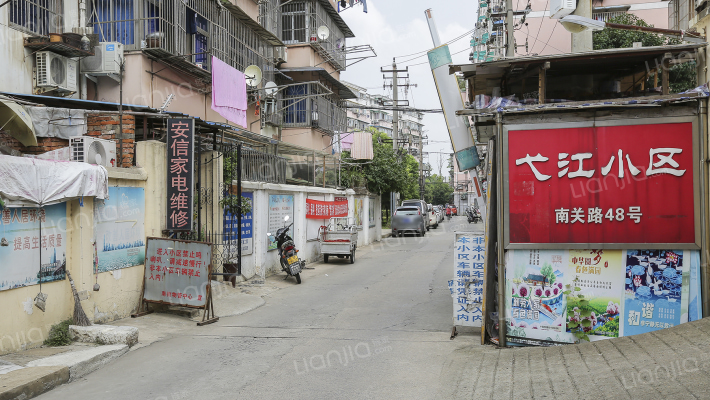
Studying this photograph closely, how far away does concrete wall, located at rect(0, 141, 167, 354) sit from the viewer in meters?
6.55

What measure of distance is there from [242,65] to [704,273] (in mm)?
14937

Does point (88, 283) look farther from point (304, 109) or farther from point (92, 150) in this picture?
point (304, 109)

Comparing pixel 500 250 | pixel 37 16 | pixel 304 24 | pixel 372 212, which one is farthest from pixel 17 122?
pixel 372 212

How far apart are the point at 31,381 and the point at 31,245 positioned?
219 cm

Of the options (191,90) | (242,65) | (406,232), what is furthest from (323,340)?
(406,232)

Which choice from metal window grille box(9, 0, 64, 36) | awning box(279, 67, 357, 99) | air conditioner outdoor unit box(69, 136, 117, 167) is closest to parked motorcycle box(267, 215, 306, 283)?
air conditioner outdoor unit box(69, 136, 117, 167)

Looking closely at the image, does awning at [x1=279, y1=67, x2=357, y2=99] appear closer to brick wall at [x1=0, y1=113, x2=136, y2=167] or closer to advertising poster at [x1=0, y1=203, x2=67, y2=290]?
brick wall at [x1=0, y1=113, x2=136, y2=167]

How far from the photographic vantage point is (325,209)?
1872 cm

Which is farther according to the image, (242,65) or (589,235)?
(242,65)

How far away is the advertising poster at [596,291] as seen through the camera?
20.6ft

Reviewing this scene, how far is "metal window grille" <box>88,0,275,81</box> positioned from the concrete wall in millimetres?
4543

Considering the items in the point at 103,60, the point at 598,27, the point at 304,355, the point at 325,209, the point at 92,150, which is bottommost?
the point at 304,355

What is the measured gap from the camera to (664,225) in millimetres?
6168

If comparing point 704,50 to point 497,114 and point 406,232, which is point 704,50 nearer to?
point 497,114
